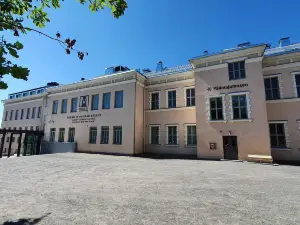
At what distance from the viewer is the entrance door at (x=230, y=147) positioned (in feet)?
49.3

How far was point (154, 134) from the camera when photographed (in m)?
20.4

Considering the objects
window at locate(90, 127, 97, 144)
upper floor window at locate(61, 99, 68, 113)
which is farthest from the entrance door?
upper floor window at locate(61, 99, 68, 113)

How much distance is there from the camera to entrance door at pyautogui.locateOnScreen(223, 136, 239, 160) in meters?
15.0

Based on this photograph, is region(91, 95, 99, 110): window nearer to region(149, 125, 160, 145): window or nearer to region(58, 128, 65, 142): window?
region(58, 128, 65, 142): window

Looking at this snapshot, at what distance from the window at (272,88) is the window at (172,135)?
30.2 ft

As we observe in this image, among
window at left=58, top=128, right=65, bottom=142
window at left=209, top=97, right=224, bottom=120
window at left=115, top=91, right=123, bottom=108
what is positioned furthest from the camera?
window at left=58, top=128, right=65, bottom=142

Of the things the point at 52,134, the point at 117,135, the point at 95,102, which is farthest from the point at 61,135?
the point at 117,135

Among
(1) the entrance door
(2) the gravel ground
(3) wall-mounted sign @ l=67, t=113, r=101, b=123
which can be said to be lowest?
(2) the gravel ground

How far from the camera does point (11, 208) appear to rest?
4.79 metres

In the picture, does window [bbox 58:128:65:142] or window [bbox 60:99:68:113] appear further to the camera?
window [bbox 60:99:68:113]

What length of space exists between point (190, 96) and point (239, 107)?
530cm

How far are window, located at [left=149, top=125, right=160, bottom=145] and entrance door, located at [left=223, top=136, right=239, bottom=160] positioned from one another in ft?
24.2

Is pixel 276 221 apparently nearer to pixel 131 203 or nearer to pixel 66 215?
pixel 131 203

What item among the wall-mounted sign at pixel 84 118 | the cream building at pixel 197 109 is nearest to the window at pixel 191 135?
the cream building at pixel 197 109
